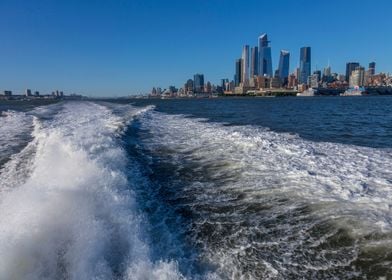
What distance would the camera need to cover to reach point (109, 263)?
14.9ft

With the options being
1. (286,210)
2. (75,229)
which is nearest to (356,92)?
(286,210)

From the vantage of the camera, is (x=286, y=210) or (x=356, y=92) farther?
(x=356, y=92)

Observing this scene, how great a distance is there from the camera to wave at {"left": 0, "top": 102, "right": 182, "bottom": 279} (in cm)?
432

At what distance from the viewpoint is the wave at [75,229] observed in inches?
170

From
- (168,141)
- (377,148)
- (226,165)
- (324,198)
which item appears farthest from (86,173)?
(377,148)

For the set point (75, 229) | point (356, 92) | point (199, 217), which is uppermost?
point (75, 229)

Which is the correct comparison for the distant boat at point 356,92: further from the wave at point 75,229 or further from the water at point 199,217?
the wave at point 75,229

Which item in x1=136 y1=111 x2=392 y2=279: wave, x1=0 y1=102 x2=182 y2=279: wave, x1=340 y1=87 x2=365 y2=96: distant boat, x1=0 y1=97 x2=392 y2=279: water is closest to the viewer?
x1=0 y1=102 x2=182 y2=279: wave

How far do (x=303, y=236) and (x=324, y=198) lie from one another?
1751 mm

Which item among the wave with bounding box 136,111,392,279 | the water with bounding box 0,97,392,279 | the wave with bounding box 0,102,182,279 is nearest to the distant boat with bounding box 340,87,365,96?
the wave with bounding box 136,111,392,279

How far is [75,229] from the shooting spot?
540cm

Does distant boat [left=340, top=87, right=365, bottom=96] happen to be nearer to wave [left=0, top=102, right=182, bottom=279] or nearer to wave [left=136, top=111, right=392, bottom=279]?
wave [left=136, top=111, right=392, bottom=279]

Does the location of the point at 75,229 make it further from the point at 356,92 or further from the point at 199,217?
the point at 356,92

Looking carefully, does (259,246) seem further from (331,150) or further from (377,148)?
(377,148)
